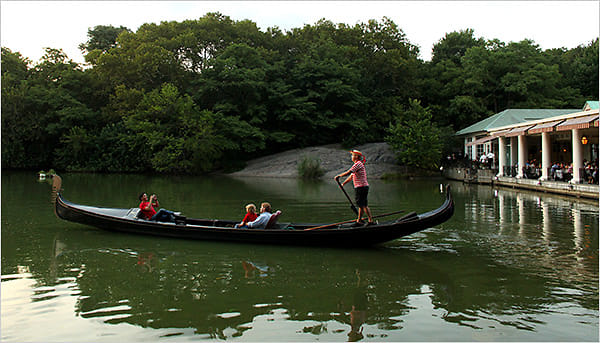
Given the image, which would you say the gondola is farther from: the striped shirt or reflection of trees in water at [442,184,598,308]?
reflection of trees in water at [442,184,598,308]

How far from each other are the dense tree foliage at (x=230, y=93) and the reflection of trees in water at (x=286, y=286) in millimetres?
31192

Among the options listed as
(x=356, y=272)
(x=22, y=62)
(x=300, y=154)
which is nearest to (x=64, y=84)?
(x=22, y=62)

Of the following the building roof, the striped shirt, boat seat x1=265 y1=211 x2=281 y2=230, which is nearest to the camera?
the striped shirt

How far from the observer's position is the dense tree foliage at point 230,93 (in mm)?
41500

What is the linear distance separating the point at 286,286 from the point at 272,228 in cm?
293

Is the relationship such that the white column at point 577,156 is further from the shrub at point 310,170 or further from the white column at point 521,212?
the shrub at point 310,170

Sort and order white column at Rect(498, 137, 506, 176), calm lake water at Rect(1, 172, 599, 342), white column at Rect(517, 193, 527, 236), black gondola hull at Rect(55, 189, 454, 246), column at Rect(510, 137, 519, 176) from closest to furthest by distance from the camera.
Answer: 1. calm lake water at Rect(1, 172, 599, 342)
2. black gondola hull at Rect(55, 189, 454, 246)
3. white column at Rect(517, 193, 527, 236)
4. column at Rect(510, 137, 519, 176)
5. white column at Rect(498, 137, 506, 176)

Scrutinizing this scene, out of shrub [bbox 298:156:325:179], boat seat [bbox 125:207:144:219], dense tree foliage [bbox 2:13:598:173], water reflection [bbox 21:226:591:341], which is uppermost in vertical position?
dense tree foliage [bbox 2:13:598:173]

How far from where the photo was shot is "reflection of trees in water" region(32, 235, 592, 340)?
19.3 ft

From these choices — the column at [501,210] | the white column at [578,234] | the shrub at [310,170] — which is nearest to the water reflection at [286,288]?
the white column at [578,234]

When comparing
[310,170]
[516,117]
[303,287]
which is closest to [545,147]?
[516,117]

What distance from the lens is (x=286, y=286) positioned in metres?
7.18

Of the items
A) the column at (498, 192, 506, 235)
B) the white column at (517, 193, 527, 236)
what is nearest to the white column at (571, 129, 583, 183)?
the white column at (517, 193, 527, 236)

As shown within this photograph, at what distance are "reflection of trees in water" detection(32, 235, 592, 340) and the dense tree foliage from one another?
31.2m
